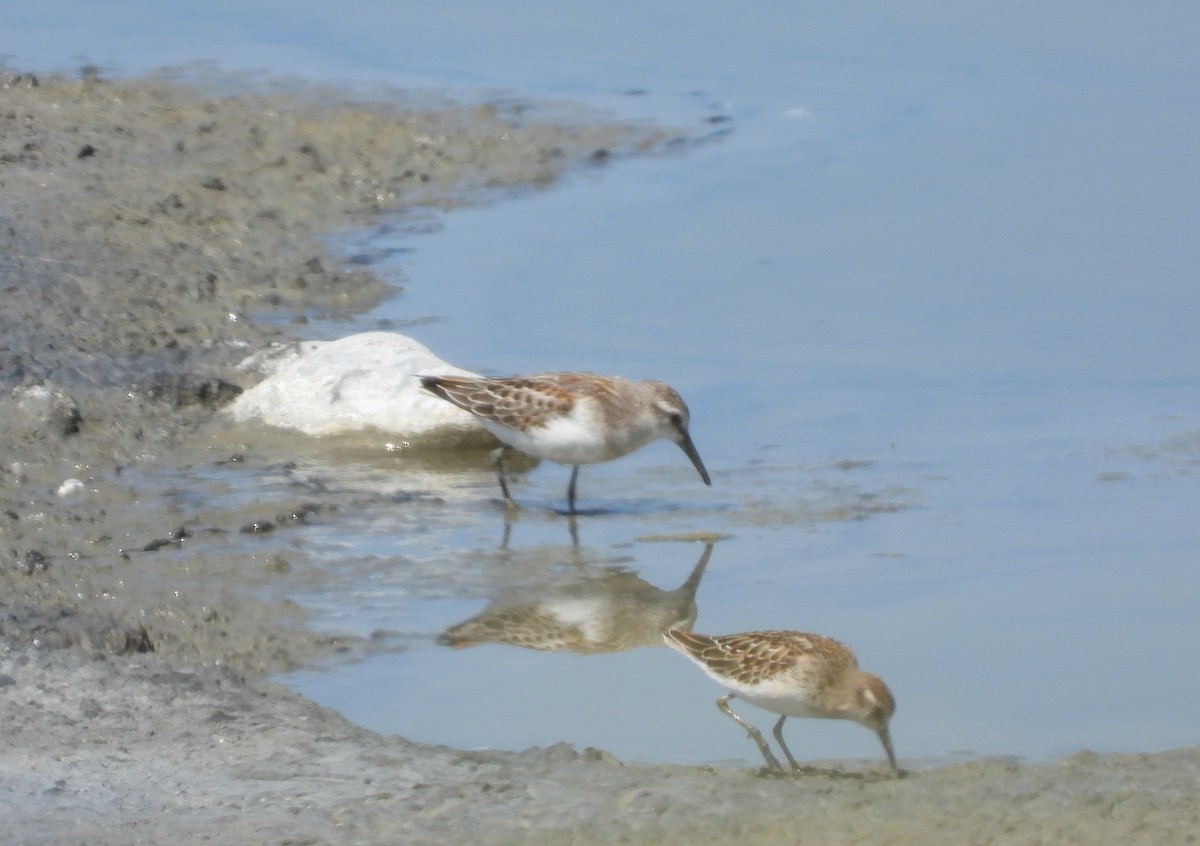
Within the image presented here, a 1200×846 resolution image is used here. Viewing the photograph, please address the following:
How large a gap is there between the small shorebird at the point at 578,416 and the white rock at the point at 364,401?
0.62 metres

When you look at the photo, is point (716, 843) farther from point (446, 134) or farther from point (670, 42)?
point (670, 42)

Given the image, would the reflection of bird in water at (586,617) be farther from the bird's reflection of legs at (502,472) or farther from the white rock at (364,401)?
the white rock at (364,401)

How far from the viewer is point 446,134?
51.4 feet

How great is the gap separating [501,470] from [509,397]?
0.38m

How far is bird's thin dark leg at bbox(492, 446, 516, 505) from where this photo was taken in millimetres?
9570

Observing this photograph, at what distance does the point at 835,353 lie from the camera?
11.3 meters

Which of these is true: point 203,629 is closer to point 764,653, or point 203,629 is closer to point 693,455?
point 764,653

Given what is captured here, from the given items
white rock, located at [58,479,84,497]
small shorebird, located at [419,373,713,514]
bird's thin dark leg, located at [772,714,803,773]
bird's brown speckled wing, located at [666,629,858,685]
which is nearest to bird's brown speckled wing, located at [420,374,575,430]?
small shorebird, located at [419,373,713,514]

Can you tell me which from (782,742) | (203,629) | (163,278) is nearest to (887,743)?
(782,742)

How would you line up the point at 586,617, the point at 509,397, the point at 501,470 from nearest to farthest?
1. the point at 586,617
2. the point at 509,397
3. the point at 501,470

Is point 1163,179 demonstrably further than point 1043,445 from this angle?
Yes

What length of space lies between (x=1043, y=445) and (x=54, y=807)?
5552 mm

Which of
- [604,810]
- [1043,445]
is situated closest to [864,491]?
[1043,445]

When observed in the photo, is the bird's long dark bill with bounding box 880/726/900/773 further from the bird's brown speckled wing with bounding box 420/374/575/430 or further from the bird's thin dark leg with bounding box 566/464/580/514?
the bird's brown speckled wing with bounding box 420/374/575/430
